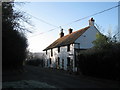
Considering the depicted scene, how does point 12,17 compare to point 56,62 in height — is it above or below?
above

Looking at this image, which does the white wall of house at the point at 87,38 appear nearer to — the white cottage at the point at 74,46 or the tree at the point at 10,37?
the white cottage at the point at 74,46

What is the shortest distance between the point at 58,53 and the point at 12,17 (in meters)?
22.8

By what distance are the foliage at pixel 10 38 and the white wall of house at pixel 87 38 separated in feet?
41.8

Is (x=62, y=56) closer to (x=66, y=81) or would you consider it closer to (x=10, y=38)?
(x=10, y=38)

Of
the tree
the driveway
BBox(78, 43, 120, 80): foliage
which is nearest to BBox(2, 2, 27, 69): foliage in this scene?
the tree

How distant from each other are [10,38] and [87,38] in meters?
17.1

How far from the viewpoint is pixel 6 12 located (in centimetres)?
1712

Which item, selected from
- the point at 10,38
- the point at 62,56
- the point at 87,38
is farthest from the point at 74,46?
the point at 10,38

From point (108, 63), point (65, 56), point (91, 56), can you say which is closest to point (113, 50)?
point (108, 63)

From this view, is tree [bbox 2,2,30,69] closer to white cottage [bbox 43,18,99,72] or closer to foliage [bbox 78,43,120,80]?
foliage [bbox 78,43,120,80]

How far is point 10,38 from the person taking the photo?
20.2 metres

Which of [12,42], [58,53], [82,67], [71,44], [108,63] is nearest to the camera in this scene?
[108,63]

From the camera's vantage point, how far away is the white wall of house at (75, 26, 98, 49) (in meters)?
33.3

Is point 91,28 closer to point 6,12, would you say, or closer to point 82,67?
point 82,67
